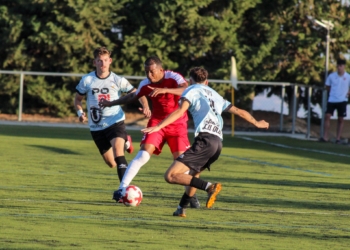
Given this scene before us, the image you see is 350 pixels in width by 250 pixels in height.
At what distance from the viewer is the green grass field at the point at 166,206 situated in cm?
822

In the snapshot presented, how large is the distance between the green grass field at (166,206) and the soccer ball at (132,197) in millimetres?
87

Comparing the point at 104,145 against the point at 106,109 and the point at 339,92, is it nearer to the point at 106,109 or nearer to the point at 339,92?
the point at 106,109

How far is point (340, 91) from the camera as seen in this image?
81.7 ft

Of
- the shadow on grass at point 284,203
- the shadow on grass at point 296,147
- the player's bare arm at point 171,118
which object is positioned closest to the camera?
the player's bare arm at point 171,118

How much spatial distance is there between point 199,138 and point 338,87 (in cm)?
1539

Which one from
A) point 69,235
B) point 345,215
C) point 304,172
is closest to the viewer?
point 69,235

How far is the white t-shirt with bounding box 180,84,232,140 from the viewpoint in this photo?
10031 millimetres

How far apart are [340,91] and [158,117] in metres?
14.5

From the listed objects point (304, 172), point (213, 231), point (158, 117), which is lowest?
point (304, 172)

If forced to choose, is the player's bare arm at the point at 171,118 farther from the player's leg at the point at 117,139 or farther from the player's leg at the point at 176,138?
the player's leg at the point at 117,139

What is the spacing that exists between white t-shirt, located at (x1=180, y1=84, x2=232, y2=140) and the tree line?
2196 cm

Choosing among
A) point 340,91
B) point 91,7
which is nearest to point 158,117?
point 340,91

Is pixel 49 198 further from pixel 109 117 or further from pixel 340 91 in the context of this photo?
pixel 340 91

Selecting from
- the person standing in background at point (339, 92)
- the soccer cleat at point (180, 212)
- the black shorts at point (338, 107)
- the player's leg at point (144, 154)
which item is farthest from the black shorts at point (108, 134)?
the black shorts at point (338, 107)
